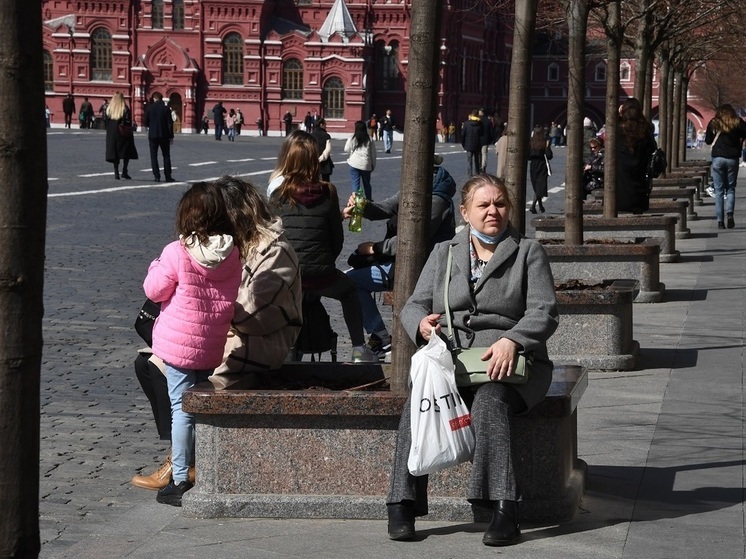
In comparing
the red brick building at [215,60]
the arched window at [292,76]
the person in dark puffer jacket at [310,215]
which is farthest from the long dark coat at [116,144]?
the arched window at [292,76]

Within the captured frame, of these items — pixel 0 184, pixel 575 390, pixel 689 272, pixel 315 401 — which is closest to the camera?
pixel 0 184

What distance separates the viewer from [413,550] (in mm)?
5617

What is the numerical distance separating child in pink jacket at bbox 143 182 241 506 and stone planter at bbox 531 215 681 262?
30.5 ft

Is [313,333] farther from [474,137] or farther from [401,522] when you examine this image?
[474,137]

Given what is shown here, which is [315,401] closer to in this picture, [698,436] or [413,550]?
[413,550]

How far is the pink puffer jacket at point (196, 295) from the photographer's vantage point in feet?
21.7

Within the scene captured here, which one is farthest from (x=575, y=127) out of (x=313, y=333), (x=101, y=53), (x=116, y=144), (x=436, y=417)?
(x=101, y=53)

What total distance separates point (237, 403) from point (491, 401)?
1.01m

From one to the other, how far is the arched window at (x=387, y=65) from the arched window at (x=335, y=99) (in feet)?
12.0

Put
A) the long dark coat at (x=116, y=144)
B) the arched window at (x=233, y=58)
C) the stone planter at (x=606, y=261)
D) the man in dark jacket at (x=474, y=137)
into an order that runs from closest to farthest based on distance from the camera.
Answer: the stone planter at (x=606, y=261), the long dark coat at (x=116, y=144), the man in dark jacket at (x=474, y=137), the arched window at (x=233, y=58)

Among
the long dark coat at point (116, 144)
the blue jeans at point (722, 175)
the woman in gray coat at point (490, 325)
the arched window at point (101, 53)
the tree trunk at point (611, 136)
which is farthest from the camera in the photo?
the arched window at point (101, 53)

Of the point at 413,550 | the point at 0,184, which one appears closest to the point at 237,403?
the point at 413,550

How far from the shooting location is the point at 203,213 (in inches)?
263

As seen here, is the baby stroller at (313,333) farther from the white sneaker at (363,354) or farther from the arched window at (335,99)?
the arched window at (335,99)
